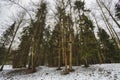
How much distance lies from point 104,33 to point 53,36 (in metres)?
11.5

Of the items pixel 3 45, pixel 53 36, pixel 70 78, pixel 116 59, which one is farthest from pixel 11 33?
pixel 116 59

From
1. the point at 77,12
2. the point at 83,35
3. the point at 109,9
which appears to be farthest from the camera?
the point at 77,12

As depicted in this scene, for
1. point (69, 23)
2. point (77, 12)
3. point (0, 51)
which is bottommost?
point (0, 51)

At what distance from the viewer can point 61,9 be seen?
1648cm

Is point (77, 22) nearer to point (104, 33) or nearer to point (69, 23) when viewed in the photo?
point (69, 23)

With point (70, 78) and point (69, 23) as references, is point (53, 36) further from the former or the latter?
point (70, 78)

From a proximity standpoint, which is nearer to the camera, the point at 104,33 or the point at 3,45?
the point at 3,45

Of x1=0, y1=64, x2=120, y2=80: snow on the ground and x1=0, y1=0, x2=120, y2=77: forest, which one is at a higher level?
x1=0, y1=0, x2=120, y2=77: forest

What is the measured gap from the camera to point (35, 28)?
19312 mm

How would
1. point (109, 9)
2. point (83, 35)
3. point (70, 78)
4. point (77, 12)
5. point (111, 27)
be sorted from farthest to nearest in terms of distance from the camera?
point (77, 12) → point (83, 35) → point (111, 27) → point (109, 9) → point (70, 78)

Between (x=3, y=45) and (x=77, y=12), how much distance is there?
1693 cm

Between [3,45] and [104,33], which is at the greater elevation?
[104,33]

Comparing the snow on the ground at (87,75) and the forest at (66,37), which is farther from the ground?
the forest at (66,37)

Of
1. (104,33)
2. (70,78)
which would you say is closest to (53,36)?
(104,33)
